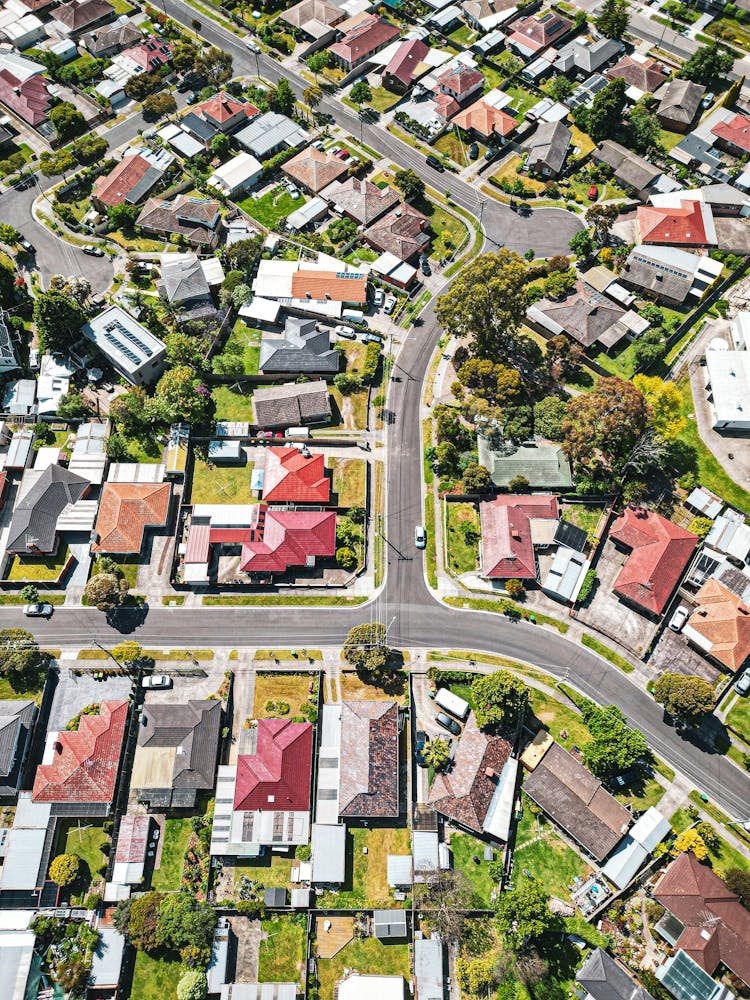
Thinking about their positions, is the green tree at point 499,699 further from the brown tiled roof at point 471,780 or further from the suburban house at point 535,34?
the suburban house at point 535,34

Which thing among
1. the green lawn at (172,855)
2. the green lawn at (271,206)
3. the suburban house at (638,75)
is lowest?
the green lawn at (172,855)

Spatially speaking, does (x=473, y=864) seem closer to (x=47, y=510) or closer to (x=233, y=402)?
(x=233, y=402)

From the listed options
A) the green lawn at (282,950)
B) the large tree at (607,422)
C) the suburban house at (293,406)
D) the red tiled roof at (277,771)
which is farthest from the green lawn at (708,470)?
the green lawn at (282,950)

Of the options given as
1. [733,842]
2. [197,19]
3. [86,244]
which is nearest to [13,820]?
[733,842]

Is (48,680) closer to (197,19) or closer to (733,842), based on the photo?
(733,842)

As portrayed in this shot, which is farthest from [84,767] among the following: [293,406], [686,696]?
[686,696]

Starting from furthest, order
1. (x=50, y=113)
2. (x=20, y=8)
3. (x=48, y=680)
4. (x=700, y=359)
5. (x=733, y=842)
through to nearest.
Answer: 1. (x=20, y=8)
2. (x=50, y=113)
3. (x=700, y=359)
4. (x=48, y=680)
5. (x=733, y=842)

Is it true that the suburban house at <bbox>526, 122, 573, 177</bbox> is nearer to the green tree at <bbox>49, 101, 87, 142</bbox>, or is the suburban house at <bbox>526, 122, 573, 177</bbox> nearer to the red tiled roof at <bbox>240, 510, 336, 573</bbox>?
the red tiled roof at <bbox>240, 510, 336, 573</bbox>

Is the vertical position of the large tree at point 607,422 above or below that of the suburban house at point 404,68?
below
